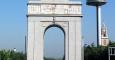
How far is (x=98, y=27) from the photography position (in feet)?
351

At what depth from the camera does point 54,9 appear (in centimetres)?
4050

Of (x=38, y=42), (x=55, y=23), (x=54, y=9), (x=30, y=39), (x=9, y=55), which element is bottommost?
(x=9, y=55)

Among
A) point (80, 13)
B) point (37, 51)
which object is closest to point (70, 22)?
point (80, 13)

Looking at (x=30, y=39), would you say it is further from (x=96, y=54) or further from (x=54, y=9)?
(x=96, y=54)

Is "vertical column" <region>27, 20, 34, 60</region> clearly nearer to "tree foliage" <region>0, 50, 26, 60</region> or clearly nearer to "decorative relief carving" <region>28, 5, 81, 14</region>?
"decorative relief carving" <region>28, 5, 81, 14</region>

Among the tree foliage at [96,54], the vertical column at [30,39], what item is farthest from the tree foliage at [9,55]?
the vertical column at [30,39]

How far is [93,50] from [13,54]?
17.1m

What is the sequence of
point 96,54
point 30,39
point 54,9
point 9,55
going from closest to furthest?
point 54,9
point 30,39
point 96,54
point 9,55

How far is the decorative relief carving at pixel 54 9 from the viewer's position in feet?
133

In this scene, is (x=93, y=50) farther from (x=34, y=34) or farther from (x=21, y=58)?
(x=34, y=34)

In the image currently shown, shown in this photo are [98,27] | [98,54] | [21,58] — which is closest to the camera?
[98,54]

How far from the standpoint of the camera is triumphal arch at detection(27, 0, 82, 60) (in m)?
40.5

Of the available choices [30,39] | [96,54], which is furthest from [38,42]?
[96,54]

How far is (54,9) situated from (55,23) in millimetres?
1263
